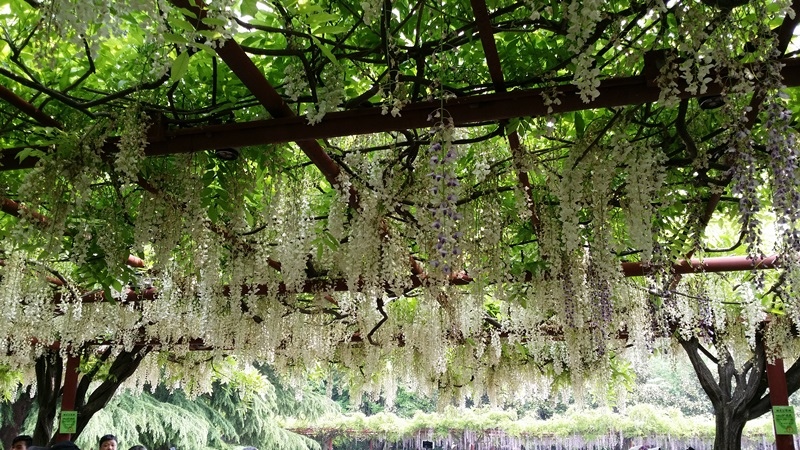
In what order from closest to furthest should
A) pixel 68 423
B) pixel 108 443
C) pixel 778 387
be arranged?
pixel 108 443 < pixel 778 387 < pixel 68 423

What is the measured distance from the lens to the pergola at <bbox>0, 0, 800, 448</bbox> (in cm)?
189

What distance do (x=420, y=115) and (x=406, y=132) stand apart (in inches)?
21.6

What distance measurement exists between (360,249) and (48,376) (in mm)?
5417

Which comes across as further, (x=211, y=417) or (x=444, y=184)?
(x=211, y=417)

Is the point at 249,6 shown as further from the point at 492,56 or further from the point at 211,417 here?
the point at 211,417

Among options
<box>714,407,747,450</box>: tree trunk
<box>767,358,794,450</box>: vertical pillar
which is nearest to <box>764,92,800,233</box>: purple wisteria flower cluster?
<box>714,407,747,450</box>: tree trunk

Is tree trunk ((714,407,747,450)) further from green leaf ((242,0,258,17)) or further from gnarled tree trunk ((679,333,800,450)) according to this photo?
green leaf ((242,0,258,17))

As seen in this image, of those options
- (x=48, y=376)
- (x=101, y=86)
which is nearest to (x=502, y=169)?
(x=101, y=86)

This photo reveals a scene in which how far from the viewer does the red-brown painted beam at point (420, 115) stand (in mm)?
2020

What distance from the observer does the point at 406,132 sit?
9.05ft

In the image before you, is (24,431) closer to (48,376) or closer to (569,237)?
(48,376)

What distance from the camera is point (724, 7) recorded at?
178 centimetres

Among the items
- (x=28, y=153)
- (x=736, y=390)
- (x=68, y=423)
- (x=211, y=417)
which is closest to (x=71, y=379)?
(x=68, y=423)

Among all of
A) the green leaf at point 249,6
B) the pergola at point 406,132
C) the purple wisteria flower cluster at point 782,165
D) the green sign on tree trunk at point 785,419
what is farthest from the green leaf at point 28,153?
the green sign on tree trunk at point 785,419
